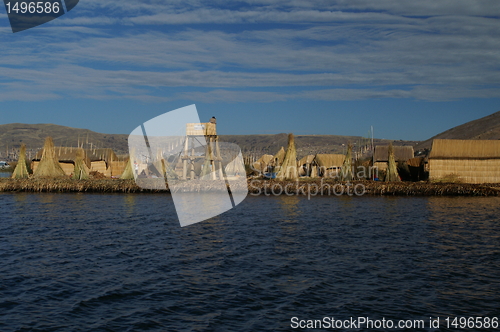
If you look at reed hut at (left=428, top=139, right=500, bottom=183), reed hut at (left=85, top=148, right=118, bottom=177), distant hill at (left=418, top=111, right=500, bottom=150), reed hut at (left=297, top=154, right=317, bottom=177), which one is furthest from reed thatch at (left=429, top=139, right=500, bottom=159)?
distant hill at (left=418, top=111, right=500, bottom=150)

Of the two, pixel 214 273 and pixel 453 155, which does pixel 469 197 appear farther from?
pixel 214 273

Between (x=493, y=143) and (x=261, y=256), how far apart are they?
33809mm

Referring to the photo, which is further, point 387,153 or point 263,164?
point 263,164

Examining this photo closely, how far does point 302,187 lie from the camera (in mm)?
38250

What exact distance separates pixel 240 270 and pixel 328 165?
42480mm

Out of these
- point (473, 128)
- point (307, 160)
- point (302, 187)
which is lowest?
point (302, 187)

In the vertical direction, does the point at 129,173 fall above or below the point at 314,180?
above

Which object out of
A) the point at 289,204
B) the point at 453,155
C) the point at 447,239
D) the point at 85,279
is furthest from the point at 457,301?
the point at 453,155

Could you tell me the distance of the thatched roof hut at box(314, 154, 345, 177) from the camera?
5531 cm

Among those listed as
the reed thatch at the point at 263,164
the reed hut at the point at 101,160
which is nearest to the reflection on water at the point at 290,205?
the reed thatch at the point at 263,164

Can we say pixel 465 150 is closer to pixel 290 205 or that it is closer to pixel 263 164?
pixel 290 205

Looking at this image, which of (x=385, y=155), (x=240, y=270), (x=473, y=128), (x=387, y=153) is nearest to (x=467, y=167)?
(x=385, y=155)

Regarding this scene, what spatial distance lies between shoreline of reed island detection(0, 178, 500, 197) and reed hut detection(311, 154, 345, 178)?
47.3 feet

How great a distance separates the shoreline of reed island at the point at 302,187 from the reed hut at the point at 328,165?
47.3 ft
